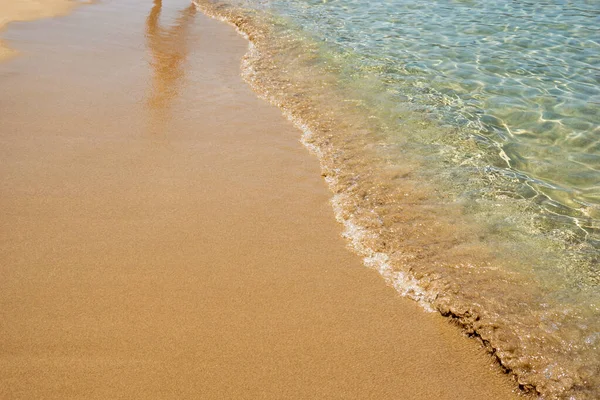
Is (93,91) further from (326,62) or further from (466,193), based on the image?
(466,193)

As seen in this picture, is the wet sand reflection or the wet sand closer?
the wet sand

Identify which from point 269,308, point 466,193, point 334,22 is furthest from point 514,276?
point 334,22

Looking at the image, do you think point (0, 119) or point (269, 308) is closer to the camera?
point (269, 308)

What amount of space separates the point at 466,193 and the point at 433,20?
5050 mm

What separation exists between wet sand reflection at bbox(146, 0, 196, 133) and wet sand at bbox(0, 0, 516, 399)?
61mm

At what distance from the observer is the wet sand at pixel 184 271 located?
2.62 m

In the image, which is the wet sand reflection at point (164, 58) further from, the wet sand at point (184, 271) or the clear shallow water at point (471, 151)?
the clear shallow water at point (471, 151)

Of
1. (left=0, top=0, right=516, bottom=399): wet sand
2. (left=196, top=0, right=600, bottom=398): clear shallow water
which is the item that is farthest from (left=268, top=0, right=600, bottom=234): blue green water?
(left=0, top=0, right=516, bottom=399): wet sand

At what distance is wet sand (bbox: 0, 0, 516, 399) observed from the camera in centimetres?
262

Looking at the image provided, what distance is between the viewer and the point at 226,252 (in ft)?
11.3

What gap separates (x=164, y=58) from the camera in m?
6.59

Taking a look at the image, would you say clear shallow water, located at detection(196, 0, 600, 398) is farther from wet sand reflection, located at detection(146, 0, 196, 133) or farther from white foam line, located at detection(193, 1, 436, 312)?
wet sand reflection, located at detection(146, 0, 196, 133)

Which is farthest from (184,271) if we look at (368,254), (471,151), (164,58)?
(164,58)

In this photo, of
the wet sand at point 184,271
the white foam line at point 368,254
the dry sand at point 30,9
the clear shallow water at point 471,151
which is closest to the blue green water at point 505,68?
the clear shallow water at point 471,151
